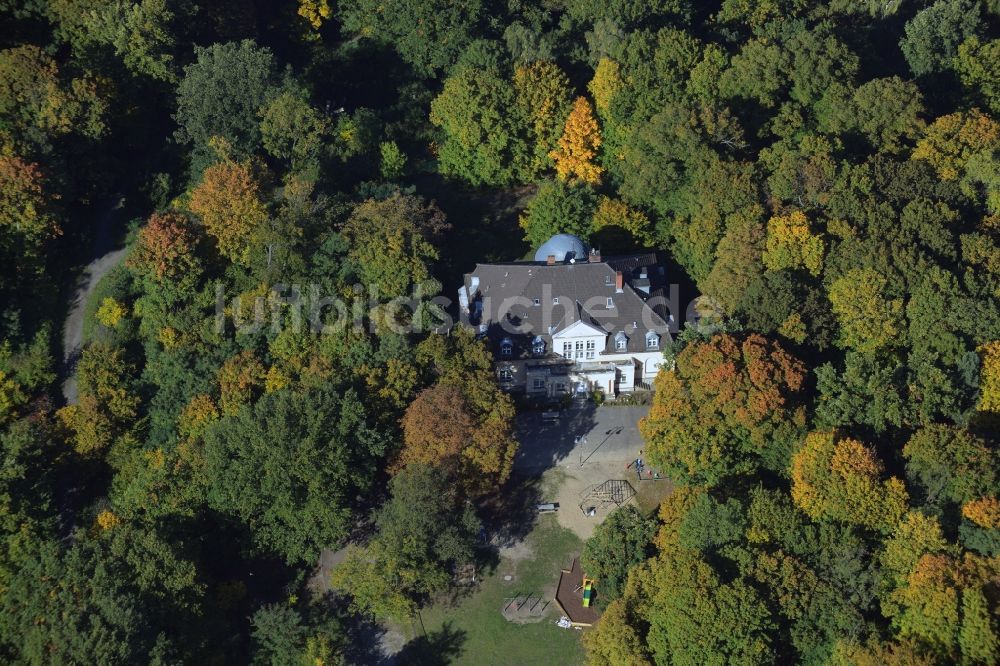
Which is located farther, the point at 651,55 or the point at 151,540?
the point at 651,55

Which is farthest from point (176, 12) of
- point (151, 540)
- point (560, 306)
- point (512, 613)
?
point (512, 613)

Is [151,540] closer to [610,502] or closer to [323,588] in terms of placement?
[323,588]

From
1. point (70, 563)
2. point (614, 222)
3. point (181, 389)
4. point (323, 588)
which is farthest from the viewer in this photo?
point (614, 222)

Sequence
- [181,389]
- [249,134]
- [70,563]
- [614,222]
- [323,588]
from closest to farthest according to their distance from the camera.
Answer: [70,563] → [323,588] → [181,389] → [614,222] → [249,134]

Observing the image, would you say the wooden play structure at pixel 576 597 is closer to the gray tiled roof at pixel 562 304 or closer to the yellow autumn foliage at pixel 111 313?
the gray tiled roof at pixel 562 304

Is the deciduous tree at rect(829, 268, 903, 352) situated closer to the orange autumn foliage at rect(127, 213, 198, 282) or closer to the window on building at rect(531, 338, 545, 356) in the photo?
the window on building at rect(531, 338, 545, 356)

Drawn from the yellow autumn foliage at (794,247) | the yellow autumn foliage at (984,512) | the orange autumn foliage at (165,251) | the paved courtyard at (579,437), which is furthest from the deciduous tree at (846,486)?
the orange autumn foliage at (165,251)
